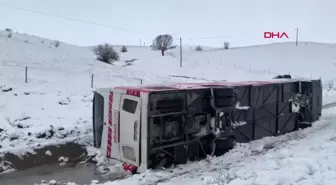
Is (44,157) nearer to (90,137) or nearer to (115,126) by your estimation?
(90,137)

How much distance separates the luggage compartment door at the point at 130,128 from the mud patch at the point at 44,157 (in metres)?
1.56

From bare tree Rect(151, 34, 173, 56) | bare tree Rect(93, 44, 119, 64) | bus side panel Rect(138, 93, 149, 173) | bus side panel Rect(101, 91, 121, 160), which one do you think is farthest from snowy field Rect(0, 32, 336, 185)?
bare tree Rect(151, 34, 173, 56)

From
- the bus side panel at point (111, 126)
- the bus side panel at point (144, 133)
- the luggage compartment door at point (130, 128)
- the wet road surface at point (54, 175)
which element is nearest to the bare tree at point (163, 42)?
the bus side panel at point (111, 126)

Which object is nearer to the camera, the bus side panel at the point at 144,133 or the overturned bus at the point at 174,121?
the bus side panel at the point at 144,133

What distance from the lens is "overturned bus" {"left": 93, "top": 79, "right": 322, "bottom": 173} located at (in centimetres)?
650

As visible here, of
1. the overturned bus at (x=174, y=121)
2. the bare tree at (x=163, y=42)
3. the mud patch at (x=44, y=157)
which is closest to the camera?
the overturned bus at (x=174, y=121)

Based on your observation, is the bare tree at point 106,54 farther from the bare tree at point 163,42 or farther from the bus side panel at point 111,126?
the bus side panel at point 111,126

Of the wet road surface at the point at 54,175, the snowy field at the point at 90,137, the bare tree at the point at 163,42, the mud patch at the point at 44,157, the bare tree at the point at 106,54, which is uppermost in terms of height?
the bare tree at the point at 163,42

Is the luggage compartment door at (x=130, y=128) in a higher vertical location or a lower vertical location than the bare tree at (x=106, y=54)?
lower

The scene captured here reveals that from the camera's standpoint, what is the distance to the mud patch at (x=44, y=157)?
740cm

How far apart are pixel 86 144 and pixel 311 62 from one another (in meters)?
57.4

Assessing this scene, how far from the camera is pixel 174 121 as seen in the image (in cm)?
691

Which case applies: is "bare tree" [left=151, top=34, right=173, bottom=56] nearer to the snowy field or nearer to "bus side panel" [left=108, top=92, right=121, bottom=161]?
the snowy field

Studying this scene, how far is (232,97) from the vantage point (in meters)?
7.90
